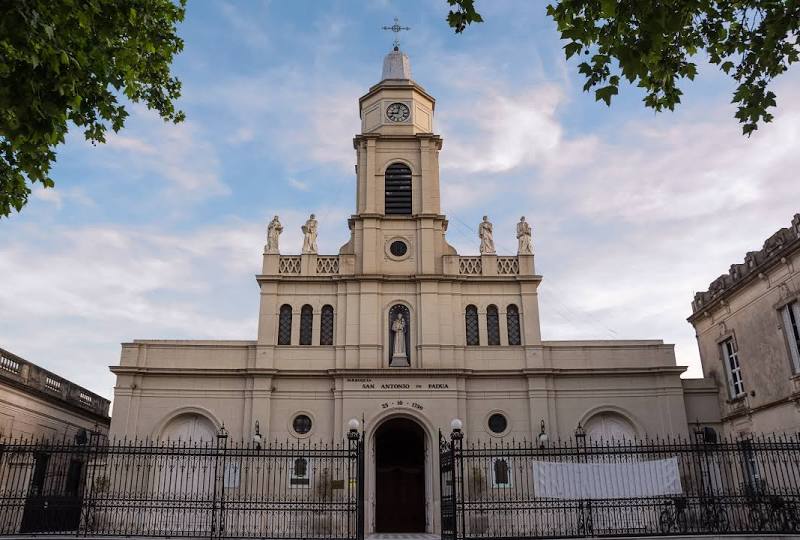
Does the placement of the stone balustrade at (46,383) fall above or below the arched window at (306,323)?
below

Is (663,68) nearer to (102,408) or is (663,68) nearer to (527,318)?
(527,318)

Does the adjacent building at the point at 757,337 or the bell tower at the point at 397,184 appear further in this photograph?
the bell tower at the point at 397,184

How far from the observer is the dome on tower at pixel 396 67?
34875 mm

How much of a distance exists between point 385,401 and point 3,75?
68.3 ft

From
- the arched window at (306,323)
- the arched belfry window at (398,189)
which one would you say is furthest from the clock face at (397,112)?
the arched window at (306,323)

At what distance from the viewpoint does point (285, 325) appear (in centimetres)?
2959

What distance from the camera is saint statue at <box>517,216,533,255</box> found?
30.7m

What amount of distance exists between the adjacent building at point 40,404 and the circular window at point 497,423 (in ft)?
54.7

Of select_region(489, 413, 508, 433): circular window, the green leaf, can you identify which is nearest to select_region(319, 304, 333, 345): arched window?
select_region(489, 413, 508, 433): circular window

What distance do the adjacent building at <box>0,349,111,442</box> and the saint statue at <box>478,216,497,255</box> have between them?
746 inches

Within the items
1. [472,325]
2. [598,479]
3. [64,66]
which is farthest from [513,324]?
[64,66]

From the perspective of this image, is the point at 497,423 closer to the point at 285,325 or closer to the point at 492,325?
the point at 492,325

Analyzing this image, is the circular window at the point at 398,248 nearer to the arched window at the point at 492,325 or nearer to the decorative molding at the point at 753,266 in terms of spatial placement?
the arched window at the point at 492,325

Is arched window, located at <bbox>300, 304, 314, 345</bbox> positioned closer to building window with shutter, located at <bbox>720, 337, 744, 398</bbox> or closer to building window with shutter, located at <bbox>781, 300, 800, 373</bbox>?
building window with shutter, located at <bbox>720, 337, 744, 398</bbox>
